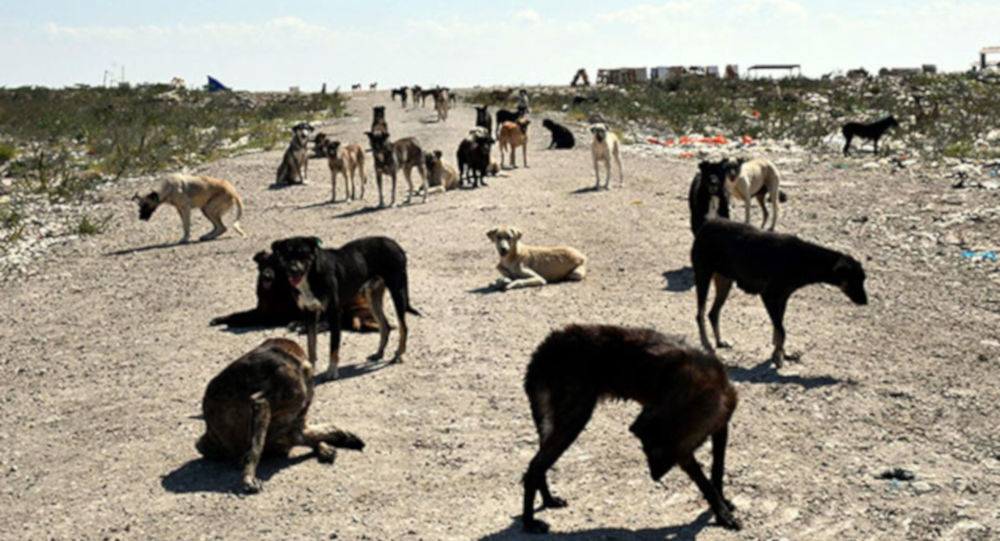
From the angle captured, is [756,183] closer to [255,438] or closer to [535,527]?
[255,438]

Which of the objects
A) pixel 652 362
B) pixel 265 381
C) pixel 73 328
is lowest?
pixel 73 328

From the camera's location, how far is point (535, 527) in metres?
5.16

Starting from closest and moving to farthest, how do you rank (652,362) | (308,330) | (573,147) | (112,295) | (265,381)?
(652,362) < (265,381) < (308,330) < (112,295) < (573,147)

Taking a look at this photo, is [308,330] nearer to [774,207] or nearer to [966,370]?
[966,370]

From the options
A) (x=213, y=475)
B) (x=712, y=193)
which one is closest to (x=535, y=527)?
(x=213, y=475)

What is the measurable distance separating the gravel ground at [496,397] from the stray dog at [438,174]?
399cm

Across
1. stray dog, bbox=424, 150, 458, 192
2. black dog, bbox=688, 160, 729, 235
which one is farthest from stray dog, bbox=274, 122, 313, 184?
black dog, bbox=688, 160, 729, 235

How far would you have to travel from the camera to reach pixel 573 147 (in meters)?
28.1

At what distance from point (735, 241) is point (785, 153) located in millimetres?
17014

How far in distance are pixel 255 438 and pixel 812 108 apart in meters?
34.7

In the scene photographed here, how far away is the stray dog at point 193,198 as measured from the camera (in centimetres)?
1593

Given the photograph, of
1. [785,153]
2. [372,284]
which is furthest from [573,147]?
[372,284]

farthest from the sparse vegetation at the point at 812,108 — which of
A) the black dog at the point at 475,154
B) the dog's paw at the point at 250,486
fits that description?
the dog's paw at the point at 250,486

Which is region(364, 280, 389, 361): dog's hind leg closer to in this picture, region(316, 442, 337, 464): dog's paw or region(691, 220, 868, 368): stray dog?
region(316, 442, 337, 464): dog's paw
